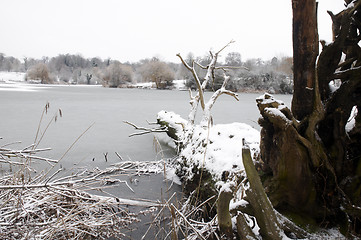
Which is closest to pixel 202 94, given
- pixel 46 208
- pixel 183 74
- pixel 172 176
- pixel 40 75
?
pixel 172 176

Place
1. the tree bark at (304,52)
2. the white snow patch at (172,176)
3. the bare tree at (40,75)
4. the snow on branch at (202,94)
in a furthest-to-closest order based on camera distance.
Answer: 1. the bare tree at (40,75)
2. the snow on branch at (202,94)
3. the white snow patch at (172,176)
4. the tree bark at (304,52)

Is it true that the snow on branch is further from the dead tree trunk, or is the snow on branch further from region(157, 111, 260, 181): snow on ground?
the dead tree trunk

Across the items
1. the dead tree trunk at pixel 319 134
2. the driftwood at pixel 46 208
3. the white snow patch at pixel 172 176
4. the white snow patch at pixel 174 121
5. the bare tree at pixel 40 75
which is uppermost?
the bare tree at pixel 40 75

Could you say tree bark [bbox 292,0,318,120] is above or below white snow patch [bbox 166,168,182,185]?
above

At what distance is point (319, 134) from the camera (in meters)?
1.97

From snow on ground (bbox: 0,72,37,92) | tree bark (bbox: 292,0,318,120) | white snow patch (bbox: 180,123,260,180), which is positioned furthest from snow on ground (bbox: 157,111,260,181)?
snow on ground (bbox: 0,72,37,92)

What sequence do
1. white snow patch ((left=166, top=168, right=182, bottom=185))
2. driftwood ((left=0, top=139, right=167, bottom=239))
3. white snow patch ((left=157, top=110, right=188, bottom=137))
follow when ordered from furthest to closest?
white snow patch ((left=157, top=110, right=188, bottom=137))
white snow patch ((left=166, top=168, right=182, bottom=185))
driftwood ((left=0, top=139, right=167, bottom=239))

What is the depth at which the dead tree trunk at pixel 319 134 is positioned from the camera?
5.82 ft

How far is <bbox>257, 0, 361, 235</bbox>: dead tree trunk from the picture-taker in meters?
1.77

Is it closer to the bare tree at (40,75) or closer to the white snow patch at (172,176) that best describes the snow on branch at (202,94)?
the white snow patch at (172,176)

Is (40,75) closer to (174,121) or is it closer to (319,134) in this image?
(174,121)

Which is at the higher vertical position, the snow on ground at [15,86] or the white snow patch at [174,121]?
the snow on ground at [15,86]

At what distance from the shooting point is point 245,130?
13.5ft

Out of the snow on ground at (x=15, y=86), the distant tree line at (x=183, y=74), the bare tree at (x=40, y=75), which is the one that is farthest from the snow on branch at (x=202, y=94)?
the bare tree at (x=40, y=75)
